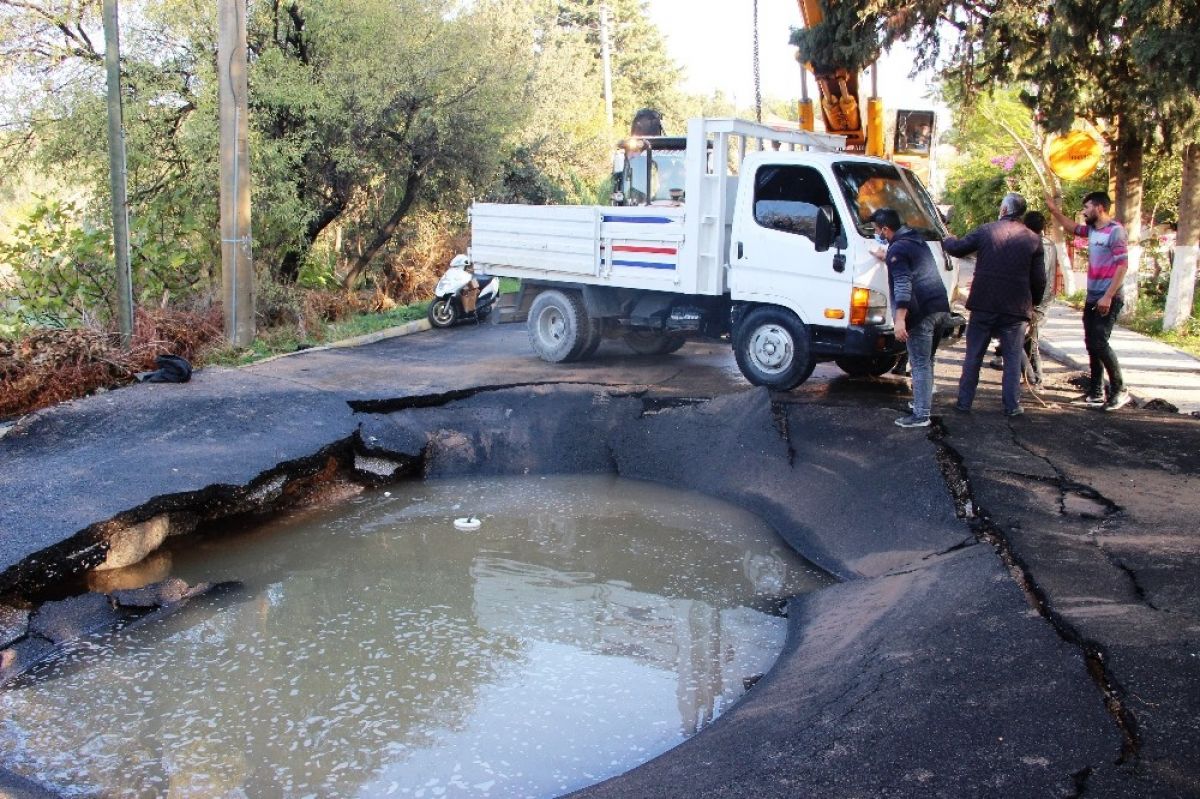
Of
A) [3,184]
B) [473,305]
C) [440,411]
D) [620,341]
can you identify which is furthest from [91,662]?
[3,184]

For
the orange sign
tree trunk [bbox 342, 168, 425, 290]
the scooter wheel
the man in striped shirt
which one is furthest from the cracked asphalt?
the orange sign

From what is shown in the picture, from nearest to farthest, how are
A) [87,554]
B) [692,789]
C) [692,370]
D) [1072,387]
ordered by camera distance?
[692,789]
[87,554]
[1072,387]
[692,370]

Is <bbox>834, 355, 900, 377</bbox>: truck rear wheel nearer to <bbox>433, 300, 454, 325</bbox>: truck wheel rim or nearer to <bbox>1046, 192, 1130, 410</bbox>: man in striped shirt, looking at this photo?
<bbox>1046, 192, 1130, 410</bbox>: man in striped shirt

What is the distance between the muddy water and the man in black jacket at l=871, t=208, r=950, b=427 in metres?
1.78

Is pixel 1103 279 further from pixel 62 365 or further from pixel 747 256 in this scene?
pixel 62 365

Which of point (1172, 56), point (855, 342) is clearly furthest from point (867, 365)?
point (1172, 56)

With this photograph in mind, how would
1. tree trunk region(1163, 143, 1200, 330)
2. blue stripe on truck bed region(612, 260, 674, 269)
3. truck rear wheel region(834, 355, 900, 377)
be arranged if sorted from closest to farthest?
blue stripe on truck bed region(612, 260, 674, 269)
truck rear wheel region(834, 355, 900, 377)
tree trunk region(1163, 143, 1200, 330)

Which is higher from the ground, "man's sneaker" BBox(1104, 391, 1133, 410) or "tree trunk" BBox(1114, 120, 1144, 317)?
"tree trunk" BBox(1114, 120, 1144, 317)

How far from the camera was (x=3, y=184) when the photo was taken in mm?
15336

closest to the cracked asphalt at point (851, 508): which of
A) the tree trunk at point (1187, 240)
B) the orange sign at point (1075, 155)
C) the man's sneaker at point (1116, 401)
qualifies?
the man's sneaker at point (1116, 401)

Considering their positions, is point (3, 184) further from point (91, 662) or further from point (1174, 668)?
point (1174, 668)

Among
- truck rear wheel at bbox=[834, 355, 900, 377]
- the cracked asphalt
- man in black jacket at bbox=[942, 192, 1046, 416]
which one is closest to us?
the cracked asphalt

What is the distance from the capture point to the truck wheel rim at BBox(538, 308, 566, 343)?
11.2m

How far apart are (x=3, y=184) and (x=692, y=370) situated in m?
11.7
